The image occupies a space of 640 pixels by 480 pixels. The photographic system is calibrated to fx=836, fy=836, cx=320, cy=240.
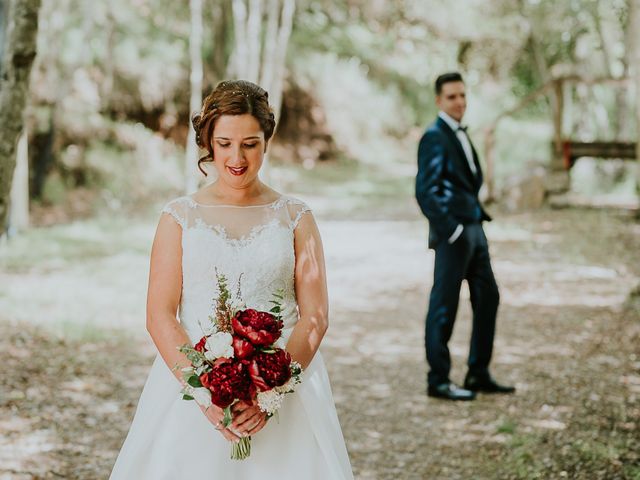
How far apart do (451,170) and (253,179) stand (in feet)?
9.51

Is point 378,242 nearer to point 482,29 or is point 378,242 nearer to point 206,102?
point 206,102

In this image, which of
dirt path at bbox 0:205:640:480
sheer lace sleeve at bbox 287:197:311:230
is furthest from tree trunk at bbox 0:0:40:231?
sheer lace sleeve at bbox 287:197:311:230

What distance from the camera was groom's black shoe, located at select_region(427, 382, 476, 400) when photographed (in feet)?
19.2

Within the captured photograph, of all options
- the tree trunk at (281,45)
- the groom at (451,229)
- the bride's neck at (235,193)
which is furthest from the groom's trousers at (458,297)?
the tree trunk at (281,45)

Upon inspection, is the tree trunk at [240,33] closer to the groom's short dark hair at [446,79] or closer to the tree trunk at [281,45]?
the tree trunk at [281,45]

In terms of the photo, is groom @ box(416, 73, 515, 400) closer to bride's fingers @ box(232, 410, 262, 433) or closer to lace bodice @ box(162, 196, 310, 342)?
lace bodice @ box(162, 196, 310, 342)

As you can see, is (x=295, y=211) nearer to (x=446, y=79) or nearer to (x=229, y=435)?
(x=229, y=435)

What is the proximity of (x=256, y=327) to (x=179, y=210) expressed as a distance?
0.66 metres

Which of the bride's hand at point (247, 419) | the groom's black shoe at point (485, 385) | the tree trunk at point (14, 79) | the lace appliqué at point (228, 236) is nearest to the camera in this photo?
the bride's hand at point (247, 419)

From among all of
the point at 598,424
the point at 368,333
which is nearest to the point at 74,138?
the point at 368,333

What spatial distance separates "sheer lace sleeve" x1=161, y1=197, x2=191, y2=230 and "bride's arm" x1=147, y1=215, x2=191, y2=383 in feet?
0.05

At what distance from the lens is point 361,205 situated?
55.8 ft

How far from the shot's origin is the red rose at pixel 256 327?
2494mm

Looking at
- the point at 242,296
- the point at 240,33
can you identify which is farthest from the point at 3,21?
the point at 240,33
